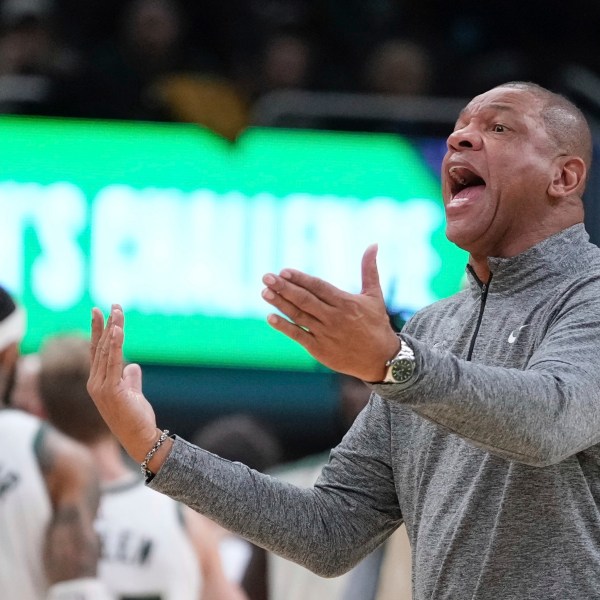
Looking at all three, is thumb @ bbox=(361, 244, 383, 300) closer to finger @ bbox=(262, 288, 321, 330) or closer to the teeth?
finger @ bbox=(262, 288, 321, 330)

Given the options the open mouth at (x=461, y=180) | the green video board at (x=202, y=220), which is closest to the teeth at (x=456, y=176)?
the open mouth at (x=461, y=180)

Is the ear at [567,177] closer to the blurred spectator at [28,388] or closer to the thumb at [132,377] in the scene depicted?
the thumb at [132,377]

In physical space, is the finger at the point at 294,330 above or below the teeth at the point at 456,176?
below

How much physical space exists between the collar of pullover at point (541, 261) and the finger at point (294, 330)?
19.9 inches

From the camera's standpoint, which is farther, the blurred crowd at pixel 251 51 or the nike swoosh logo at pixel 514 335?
the blurred crowd at pixel 251 51

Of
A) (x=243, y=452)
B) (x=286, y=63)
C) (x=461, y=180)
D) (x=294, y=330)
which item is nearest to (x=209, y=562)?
(x=243, y=452)

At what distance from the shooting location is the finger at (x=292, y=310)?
1.39 metres

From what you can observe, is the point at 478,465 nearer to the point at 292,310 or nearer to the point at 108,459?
the point at 292,310

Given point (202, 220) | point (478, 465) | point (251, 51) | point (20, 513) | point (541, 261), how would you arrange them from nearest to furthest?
1. point (478, 465)
2. point (541, 261)
3. point (20, 513)
4. point (202, 220)
5. point (251, 51)

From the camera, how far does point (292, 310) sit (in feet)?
4.56

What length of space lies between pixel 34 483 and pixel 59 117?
118cm

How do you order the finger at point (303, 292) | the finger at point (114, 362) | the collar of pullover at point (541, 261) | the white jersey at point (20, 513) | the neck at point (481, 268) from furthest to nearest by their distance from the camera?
the white jersey at point (20, 513) → the neck at point (481, 268) → the collar of pullover at point (541, 261) → the finger at point (114, 362) → the finger at point (303, 292)

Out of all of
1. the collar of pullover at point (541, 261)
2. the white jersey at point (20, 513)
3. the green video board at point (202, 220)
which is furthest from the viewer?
the green video board at point (202, 220)

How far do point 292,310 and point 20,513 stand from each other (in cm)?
256
